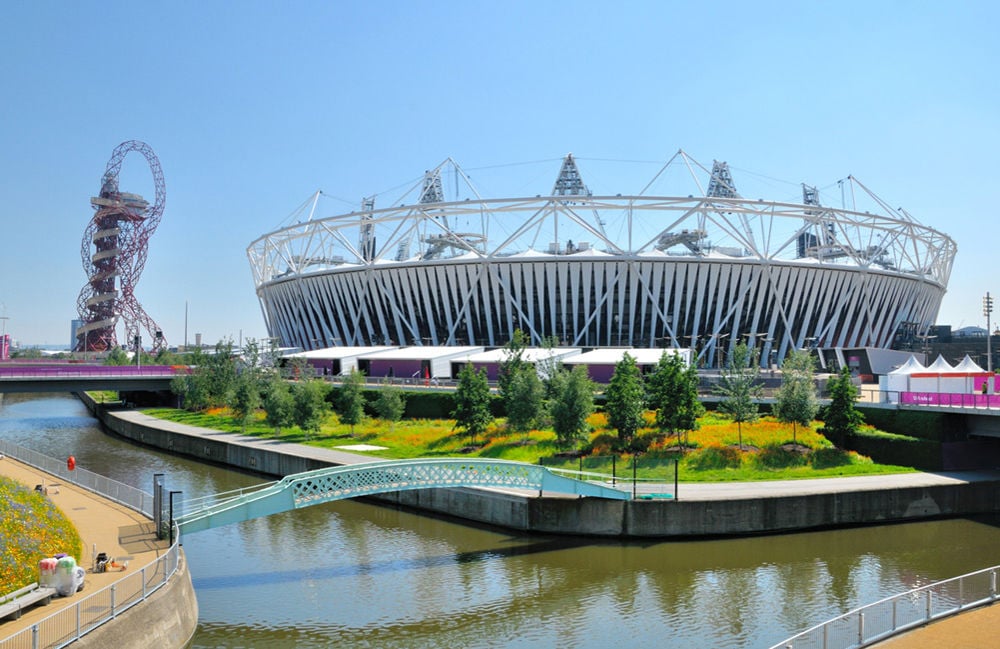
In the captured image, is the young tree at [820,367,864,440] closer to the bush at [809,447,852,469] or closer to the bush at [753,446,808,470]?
the bush at [809,447,852,469]

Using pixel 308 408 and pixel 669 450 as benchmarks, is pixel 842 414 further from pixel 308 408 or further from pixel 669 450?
pixel 308 408

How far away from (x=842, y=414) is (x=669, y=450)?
7271 mm

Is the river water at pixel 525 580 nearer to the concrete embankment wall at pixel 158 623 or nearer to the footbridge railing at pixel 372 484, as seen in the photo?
the concrete embankment wall at pixel 158 623

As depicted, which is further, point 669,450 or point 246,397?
point 246,397

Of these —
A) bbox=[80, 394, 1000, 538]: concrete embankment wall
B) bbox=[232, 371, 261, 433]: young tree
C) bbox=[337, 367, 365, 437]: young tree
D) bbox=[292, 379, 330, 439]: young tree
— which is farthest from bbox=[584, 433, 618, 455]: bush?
bbox=[232, 371, 261, 433]: young tree

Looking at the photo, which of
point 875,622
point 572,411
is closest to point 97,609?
point 875,622

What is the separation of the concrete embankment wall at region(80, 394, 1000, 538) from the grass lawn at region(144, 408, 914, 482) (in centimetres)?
327

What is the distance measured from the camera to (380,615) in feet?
62.8

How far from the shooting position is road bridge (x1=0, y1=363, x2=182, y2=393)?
55125 mm

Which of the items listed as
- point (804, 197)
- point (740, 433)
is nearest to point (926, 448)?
point (740, 433)

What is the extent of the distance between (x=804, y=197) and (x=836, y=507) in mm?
78687

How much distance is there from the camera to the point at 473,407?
38.5m

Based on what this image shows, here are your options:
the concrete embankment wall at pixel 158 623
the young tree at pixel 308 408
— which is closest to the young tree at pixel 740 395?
the young tree at pixel 308 408

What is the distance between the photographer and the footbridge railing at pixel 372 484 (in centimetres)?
2092
